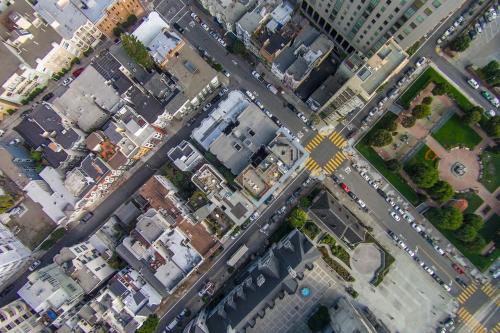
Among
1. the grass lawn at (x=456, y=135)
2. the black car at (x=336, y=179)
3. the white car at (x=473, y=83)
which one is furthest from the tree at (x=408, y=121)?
the black car at (x=336, y=179)

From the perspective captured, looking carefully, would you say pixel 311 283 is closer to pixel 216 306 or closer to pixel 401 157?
pixel 216 306

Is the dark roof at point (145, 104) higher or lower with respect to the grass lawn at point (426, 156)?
higher

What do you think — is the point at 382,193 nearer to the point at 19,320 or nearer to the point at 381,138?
the point at 381,138

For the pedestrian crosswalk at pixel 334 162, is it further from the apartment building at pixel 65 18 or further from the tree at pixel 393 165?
the apartment building at pixel 65 18

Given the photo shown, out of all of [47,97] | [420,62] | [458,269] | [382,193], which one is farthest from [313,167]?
[47,97]

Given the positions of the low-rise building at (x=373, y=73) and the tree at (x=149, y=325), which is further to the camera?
the tree at (x=149, y=325)

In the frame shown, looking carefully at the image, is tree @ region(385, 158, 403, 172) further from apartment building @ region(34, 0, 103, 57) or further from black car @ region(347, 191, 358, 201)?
apartment building @ region(34, 0, 103, 57)

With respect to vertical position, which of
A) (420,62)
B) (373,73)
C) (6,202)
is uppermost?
(420,62)
